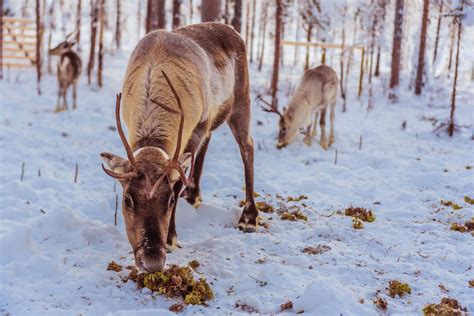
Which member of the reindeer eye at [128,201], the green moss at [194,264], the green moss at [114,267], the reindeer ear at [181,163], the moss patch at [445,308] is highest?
the reindeer ear at [181,163]

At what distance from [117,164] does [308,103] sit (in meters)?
7.37

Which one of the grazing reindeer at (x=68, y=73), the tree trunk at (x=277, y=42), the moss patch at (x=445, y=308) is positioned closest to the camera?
the moss patch at (x=445, y=308)

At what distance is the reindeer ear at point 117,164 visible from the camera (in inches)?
132

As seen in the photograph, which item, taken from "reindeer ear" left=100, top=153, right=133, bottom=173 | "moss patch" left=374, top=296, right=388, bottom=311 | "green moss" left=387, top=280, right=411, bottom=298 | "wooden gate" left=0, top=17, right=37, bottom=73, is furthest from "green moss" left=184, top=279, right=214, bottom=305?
"wooden gate" left=0, top=17, right=37, bottom=73

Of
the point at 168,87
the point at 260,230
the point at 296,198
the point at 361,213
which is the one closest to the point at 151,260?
the point at 168,87

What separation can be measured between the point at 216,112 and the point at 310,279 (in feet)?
6.49

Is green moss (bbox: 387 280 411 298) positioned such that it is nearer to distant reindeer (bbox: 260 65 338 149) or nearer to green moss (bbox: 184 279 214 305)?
green moss (bbox: 184 279 214 305)

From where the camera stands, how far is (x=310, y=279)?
12.9ft

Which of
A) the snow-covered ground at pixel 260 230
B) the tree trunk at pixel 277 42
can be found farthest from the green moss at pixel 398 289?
the tree trunk at pixel 277 42

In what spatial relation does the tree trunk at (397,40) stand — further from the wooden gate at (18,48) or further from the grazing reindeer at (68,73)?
the wooden gate at (18,48)

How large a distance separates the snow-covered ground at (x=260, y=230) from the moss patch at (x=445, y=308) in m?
0.10

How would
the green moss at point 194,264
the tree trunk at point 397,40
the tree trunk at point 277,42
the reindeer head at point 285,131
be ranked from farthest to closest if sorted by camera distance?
the tree trunk at point 397,40 < the tree trunk at point 277,42 < the reindeer head at point 285,131 < the green moss at point 194,264

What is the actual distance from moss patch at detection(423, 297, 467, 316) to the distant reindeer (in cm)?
631

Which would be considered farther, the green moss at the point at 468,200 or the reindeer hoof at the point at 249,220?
the green moss at the point at 468,200
